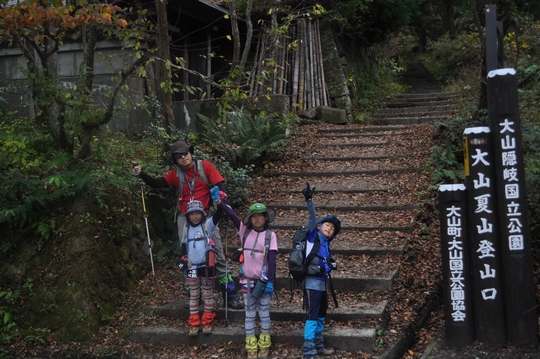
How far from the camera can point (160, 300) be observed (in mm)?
6906

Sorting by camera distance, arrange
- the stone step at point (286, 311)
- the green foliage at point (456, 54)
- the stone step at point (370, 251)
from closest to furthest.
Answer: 1. the stone step at point (286, 311)
2. the stone step at point (370, 251)
3. the green foliage at point (456, 54)

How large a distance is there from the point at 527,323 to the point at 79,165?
18.9 ft

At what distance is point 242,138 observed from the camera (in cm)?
1050

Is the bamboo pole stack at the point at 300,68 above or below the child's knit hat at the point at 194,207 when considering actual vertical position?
above

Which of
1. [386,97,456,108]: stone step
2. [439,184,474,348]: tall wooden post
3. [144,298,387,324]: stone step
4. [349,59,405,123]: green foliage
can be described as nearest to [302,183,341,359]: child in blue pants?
[144,298,387,324]: stone step

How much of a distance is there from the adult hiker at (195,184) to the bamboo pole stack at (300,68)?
26.8 ft

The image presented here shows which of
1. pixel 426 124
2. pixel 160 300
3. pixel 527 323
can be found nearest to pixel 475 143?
pixel 527 323

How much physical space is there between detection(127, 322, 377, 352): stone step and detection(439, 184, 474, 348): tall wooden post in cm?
79

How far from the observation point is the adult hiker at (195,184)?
6273 millimetres

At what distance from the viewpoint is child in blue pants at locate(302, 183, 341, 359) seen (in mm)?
5258

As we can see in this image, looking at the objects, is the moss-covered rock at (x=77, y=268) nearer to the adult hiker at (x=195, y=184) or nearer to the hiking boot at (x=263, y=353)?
the adult hiker at (x=195, y=184)

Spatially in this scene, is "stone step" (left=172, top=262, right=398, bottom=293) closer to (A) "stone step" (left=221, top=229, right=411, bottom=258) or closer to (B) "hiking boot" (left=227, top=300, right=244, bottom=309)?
(A) "stone step" (left=221, top=229, right=411, bottom=258)

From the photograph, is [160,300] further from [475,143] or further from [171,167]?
[475,143]

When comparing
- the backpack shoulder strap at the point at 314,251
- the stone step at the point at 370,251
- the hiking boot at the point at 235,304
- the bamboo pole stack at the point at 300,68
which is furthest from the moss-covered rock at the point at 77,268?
the bamboo pole stack at the point at 300,68
